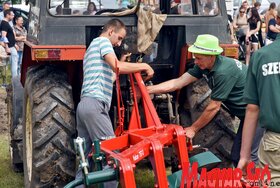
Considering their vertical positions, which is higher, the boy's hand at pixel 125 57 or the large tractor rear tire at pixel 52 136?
the boy's hand at pixel 125 57

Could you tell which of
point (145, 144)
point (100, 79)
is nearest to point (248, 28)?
point (100, 79)

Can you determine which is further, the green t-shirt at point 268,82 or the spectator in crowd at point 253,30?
the spectator in crowd at point 253,30

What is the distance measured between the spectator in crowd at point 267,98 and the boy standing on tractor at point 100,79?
1.51 meters

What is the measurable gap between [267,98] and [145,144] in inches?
39.3

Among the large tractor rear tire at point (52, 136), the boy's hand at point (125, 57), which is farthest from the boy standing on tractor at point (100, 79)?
the boy's hand at point (125, 57)

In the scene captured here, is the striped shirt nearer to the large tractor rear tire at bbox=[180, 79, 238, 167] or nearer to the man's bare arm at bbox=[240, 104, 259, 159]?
the large tractor rear tire at bbox=[180, 79, 238, 167]

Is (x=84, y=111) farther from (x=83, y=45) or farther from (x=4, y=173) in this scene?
(x=4, y=173)

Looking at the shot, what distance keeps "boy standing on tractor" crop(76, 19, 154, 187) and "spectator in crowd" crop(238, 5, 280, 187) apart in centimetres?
151

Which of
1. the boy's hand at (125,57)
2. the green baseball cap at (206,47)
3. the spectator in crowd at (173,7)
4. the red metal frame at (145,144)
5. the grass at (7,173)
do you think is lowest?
the grass at (7,173)

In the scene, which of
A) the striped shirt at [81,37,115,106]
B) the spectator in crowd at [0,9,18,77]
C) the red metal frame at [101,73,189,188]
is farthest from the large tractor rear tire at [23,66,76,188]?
the spectator in crowd at [0,9,18,77]

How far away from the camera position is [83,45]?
5.78m

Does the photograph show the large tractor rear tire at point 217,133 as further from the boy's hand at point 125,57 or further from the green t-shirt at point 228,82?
the boy's hand at point 125,57

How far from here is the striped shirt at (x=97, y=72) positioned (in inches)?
213

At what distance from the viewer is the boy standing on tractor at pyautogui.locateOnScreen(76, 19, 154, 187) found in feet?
17.6
